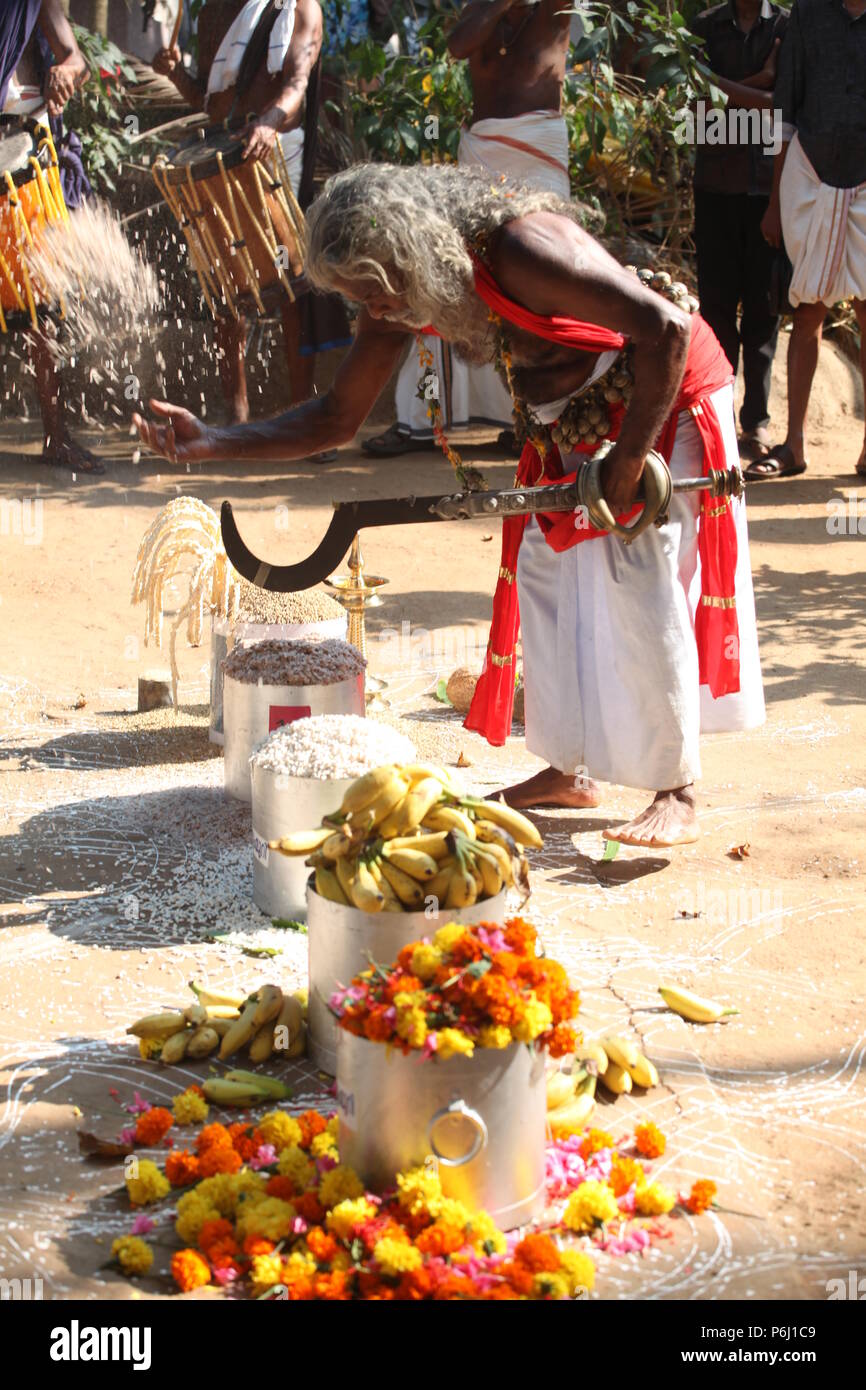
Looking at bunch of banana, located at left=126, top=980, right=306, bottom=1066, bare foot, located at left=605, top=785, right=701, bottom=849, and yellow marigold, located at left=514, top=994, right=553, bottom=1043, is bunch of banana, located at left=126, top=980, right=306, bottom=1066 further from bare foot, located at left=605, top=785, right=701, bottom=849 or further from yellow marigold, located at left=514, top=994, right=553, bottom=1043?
bare foot, located at left=605, top=785, right=701, bottom=849

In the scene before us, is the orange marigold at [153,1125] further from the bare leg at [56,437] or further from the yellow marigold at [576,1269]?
the bare leg at [56,437]

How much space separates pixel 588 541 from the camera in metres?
4.01

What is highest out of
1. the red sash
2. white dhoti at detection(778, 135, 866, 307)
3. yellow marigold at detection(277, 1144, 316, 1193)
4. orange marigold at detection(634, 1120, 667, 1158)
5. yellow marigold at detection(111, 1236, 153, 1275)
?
white dhoti at detection(778, 135, 866, 307)

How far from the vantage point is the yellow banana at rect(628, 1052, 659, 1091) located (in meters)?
2.90

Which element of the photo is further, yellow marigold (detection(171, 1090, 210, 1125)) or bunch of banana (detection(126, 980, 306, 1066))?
bunch of banana (detection(126, 980, 306, 1066))

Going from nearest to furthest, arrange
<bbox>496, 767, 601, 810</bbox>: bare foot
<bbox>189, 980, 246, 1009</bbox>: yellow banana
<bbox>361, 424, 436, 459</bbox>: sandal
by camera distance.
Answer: <bbox>189, 980, 246, 1009</bbox>: yellow banana → <bbox>496, 767, 601, 810</bbox>: bare foot → <bbox>361, 424, 436, 459</bbox>: sandal

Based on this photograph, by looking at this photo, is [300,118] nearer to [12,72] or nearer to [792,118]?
[12,72]

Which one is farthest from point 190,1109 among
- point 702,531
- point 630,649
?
point 702,531

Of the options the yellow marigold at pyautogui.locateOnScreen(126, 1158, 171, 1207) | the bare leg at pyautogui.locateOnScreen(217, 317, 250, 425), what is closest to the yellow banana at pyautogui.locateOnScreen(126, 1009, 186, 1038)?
the yellow marigold at pyautogui.locateOnScreen(126, 1158, 171, 1207)

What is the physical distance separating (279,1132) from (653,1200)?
0.63m

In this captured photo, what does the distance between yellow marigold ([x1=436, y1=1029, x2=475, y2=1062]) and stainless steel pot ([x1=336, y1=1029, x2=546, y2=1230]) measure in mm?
40

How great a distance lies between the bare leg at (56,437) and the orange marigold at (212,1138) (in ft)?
19.3

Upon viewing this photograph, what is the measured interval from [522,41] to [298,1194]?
6.22m
